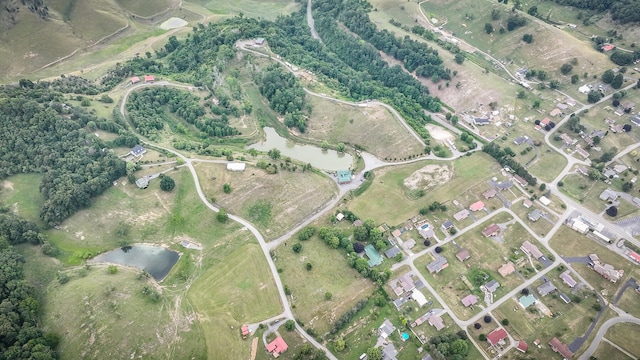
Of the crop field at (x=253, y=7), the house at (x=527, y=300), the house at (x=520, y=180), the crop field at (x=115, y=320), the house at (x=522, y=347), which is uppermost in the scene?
the crop field at (x=253, y=7)

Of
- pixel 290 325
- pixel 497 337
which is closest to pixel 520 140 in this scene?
pixel 497 337

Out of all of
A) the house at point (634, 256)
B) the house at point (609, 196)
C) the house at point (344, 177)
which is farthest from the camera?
the house at point (344, 177)

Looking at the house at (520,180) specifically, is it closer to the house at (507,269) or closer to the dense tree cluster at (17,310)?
the house at (507,269)

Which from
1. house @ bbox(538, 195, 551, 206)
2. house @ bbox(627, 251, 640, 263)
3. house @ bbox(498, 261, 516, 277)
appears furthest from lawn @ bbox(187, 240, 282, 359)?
house @ bbox(627, 251, 640, 263)

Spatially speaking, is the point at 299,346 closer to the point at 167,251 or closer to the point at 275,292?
the point at 275,292

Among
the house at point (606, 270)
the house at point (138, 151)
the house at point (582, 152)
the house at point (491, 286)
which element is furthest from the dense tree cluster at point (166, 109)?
the house at point (582, 152)

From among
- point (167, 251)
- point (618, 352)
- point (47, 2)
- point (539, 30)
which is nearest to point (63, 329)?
point (167, 251)

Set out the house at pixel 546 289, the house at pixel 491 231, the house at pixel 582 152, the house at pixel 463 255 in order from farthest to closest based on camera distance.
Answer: the house at pixel 582 152, the house at pixel 491 231, the house at pixel 463 255, the house at pixel 546 289
